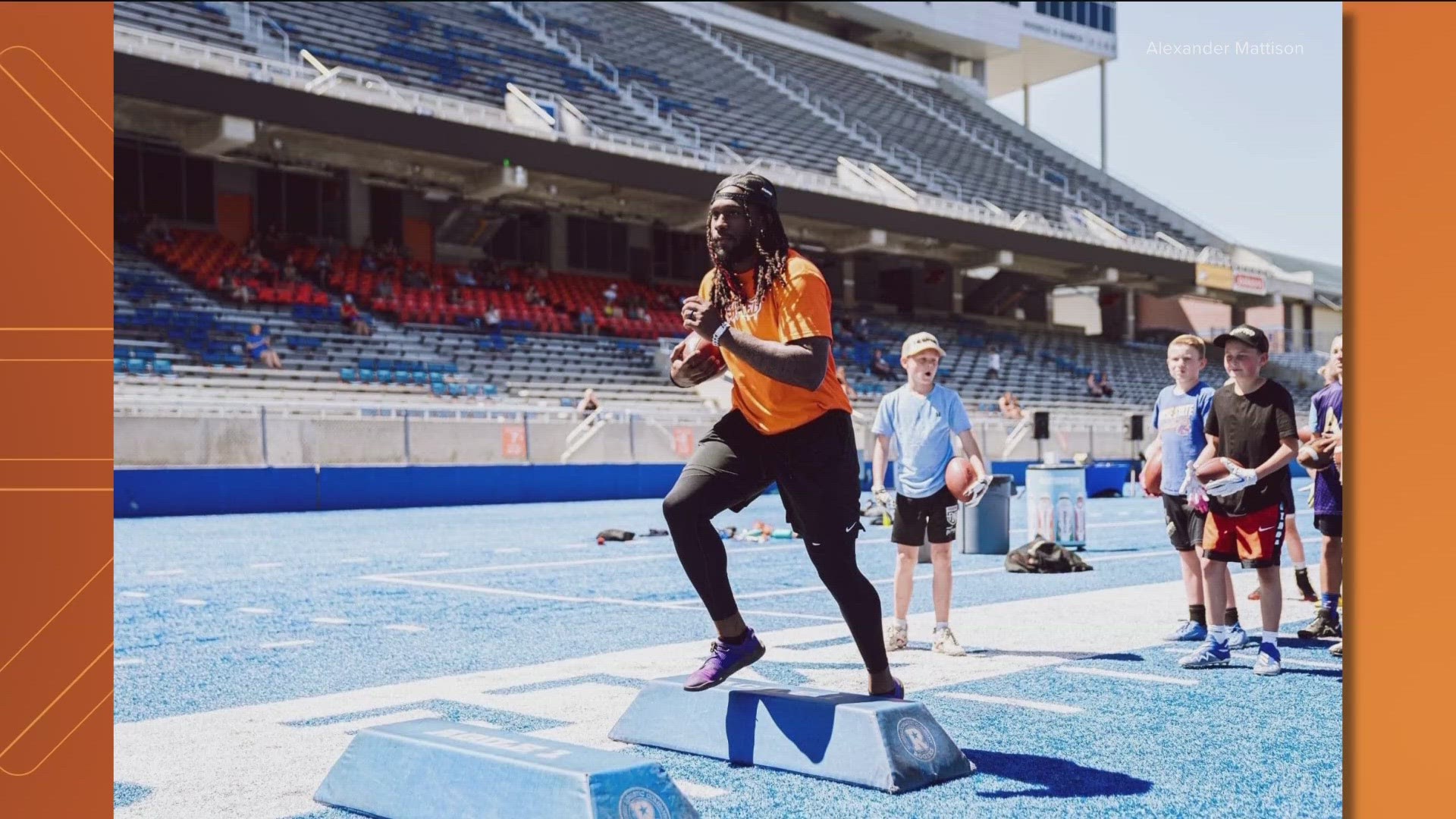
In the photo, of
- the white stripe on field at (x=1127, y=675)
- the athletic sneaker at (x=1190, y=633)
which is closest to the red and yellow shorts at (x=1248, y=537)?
the white stripe on field at (x=1127, y=675)

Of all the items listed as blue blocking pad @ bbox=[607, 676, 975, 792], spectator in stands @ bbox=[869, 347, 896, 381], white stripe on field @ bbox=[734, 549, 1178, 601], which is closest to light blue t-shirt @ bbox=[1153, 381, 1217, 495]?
white stripe on field @ bbox=[734, 549, 1178, 601]

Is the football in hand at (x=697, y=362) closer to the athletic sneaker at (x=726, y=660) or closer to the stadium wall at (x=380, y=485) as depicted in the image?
the athletic sneaker at (x=726, y=660)

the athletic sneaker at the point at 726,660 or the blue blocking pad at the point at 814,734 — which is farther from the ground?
the athletic sneaker at the point at 726,660

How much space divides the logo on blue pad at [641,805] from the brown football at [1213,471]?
3.85 meters

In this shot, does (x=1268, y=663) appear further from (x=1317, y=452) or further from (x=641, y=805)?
(x=641, y=805)

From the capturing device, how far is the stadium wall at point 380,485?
792 inches

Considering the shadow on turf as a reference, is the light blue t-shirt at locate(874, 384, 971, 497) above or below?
above

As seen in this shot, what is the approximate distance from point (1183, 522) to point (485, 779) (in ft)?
16.1

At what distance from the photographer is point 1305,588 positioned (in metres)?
9.41

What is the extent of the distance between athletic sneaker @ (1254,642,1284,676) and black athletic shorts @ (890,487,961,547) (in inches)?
64.6

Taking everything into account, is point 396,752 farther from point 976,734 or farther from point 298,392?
point 298,392

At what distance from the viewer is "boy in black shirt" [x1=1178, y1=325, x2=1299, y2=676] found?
641cm

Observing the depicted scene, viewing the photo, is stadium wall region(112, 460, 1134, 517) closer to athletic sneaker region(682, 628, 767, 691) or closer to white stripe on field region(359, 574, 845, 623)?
white stripe on field region(359, 574, 845, 623)

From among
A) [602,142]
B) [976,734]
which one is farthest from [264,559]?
[602,142]
